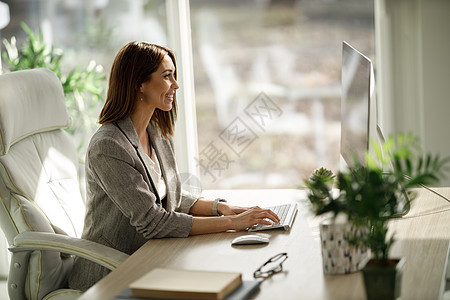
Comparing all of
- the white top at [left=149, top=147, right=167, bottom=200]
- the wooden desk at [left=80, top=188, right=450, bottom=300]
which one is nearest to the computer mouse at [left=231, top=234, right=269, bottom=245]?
the wooden desk at [left=80, top=188, right=450, bottom=300]

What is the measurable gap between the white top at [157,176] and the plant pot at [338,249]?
0.84m

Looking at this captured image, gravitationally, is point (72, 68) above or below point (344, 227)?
above

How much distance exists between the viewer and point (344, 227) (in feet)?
5.05

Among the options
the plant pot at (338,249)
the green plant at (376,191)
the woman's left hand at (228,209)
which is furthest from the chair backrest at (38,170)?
the green plant at (376,191)

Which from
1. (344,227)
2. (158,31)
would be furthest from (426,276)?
(158,31)

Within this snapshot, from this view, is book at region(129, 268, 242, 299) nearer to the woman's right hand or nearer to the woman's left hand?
the woman's right hand

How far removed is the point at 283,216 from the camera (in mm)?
2170

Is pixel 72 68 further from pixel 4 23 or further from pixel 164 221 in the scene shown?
pixel 164 221

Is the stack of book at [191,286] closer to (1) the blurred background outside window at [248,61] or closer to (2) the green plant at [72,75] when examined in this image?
(2) the green plant at [72,75]

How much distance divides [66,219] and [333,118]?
7.20ft

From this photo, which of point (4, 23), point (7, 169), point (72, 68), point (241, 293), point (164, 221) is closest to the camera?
point (241, 293)

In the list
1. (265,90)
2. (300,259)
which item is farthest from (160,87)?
(265,90)

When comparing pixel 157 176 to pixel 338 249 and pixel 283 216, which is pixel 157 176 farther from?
pixel 338 249

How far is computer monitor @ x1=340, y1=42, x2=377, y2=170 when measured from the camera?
1.99 metres
